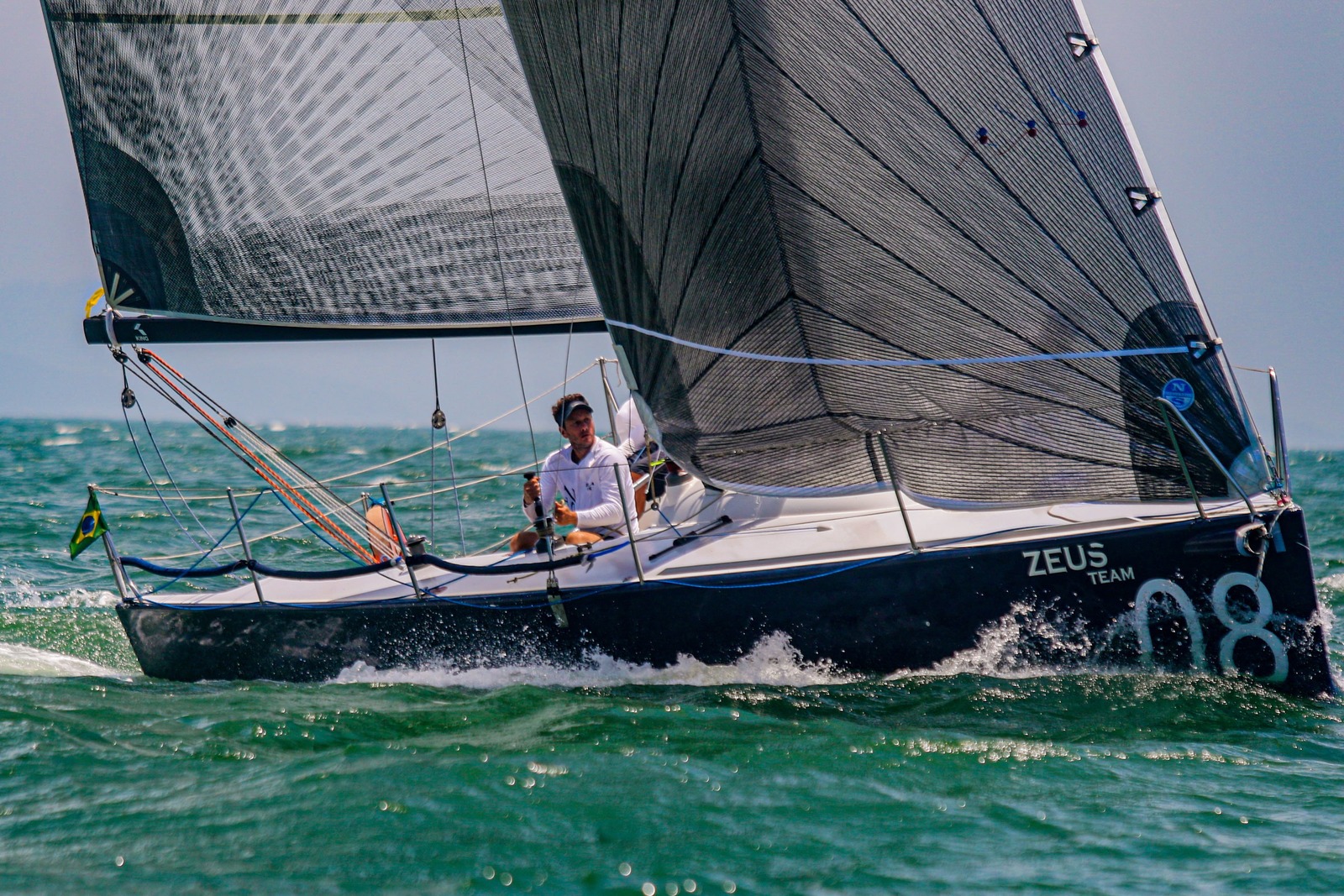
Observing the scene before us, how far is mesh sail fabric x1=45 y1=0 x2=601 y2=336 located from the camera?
5855mm

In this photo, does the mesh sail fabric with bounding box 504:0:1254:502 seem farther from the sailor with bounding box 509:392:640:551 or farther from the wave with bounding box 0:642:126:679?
the wave with bounding box 0:642:126:679

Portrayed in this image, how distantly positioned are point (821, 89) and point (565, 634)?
→ 2.52 meters

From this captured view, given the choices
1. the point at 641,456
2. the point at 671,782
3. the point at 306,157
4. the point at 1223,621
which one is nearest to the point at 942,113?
the point at 1223,621

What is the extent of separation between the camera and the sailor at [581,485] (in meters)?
5.57

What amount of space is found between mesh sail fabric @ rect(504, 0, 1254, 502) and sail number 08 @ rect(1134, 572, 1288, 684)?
385mm

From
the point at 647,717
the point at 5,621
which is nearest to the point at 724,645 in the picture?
the point at 647,717

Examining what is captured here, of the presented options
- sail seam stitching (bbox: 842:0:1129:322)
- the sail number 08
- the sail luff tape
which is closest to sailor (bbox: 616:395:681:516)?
the sail luff tape

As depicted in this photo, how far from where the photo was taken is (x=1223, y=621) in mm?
4543

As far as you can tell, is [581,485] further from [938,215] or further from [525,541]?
[938,215]

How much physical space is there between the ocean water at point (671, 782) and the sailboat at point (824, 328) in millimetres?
222

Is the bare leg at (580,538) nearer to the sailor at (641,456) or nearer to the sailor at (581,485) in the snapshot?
the sailor at (581,485)

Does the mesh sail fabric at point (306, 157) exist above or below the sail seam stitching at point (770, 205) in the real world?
above

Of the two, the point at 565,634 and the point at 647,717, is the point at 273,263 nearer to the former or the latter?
the point at 565,634

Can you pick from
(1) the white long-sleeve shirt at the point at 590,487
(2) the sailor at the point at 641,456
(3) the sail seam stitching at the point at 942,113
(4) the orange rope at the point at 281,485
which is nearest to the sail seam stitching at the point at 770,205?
(3) the sail seam stitching at the point at 942,113
